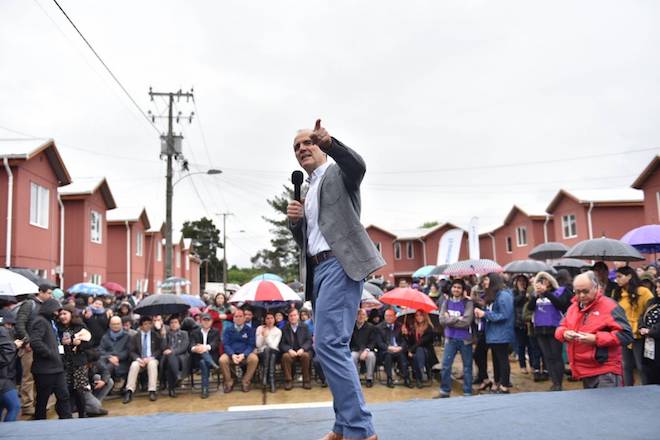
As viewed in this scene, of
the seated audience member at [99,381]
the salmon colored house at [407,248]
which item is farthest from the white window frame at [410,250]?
the seated audience member at [99,381]

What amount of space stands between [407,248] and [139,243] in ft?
65.8

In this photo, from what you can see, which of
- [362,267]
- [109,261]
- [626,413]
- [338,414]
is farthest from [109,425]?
[109,261]

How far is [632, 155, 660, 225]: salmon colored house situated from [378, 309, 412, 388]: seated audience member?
59.4 ft

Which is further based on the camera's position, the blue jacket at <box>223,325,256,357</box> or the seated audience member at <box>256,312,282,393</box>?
the blue jacket at <box>223,325,256,357</box>

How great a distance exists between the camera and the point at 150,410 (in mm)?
8508

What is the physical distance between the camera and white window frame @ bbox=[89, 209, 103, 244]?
77.3ft

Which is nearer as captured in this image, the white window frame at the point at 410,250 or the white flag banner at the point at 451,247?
the white flag banner at the point at 451,247

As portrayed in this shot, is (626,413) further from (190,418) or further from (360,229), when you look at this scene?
(190,418)

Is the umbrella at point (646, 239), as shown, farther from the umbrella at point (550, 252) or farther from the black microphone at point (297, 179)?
the black microphone at point (297, 179)

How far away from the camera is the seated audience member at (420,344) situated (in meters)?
9.92

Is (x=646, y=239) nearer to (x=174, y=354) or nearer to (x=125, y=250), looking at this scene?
(x=174, y=354)

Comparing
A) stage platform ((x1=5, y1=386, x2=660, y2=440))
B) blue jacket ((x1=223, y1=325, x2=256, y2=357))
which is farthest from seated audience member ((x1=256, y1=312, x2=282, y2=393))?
stage platform ((x1=5, y1=386, x2=660, y2=440))

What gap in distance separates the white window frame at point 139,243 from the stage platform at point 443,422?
28.6 metres

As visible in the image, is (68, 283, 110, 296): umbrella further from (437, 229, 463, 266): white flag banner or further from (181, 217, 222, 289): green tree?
(181, 217, 222, 289): green tree
